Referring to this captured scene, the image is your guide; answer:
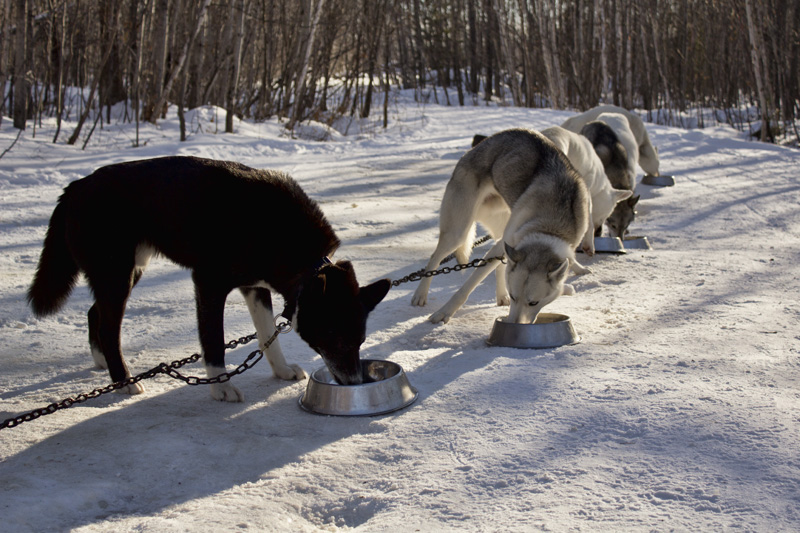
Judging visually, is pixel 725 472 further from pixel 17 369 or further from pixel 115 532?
pixel 17 369

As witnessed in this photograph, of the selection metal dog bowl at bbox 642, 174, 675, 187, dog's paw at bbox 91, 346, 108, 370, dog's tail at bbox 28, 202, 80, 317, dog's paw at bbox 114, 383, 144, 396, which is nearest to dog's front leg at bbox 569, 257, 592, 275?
dog's paw at bbox 114, 383, 144, 396

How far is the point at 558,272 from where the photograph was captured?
15.2ft

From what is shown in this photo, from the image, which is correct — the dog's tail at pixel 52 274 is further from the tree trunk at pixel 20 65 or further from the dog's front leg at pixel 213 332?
the tree trunk at pixel 20 65

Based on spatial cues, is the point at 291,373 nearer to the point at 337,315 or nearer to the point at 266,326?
the point at 266,326

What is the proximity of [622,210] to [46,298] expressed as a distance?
6.10 m

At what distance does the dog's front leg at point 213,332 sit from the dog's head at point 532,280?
190 centimetres

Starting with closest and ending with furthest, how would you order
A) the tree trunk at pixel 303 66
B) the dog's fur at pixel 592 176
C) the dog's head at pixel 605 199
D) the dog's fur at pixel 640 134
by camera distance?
the dog's fur at pixel 592 176 < the dog's head at pixel 605 199 < the dog's fur at pixel 640 134 < the tree trunk at pixel 303 66

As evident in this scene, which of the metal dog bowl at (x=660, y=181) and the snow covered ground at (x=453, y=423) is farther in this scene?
the metal dog bowl at (x=660, y=181)

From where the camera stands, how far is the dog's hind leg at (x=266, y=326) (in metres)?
4.08

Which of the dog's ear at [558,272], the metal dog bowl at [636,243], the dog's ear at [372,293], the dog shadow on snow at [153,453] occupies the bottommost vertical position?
the dog shadow on snow at [153,453]

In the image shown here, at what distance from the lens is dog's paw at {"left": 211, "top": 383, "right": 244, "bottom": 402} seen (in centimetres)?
376

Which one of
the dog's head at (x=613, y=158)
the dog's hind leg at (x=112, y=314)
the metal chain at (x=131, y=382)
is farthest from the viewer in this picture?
the dog's head at (x=613, y=158)

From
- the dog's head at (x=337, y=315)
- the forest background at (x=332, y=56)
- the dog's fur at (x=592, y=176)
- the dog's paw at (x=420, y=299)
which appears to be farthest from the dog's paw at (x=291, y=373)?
the forest background at (x=332, y=56)

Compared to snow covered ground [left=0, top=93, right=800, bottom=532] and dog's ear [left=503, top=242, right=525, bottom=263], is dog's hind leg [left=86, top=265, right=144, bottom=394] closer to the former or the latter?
snow covered ground [left=0, top=93, right=800, bottom=532]
